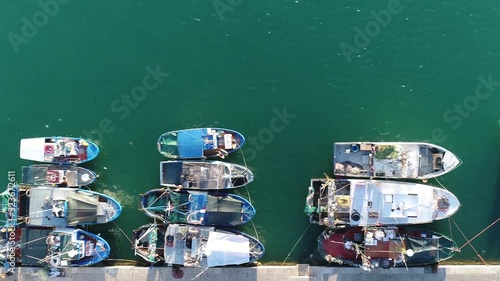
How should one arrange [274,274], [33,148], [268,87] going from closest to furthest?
[33,148] → [274,274] → [268,87]

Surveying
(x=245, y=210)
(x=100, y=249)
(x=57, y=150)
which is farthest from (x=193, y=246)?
(x=57, y=150)

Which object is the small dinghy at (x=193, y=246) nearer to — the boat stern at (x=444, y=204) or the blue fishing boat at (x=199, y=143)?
the blue fishing boat at (x=199, y=143)

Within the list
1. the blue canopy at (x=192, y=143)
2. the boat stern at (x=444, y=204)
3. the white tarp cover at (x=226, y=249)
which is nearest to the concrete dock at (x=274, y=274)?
the white tarp cover at (x=226, y=249)

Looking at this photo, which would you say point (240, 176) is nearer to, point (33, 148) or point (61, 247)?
point (61, 247)

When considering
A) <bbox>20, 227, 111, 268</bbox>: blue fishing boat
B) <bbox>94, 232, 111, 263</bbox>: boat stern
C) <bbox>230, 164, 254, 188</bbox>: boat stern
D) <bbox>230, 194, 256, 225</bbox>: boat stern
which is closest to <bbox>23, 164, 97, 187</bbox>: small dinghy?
<bbox>20, 227, 111, 268</bbox>: blue fishing boat

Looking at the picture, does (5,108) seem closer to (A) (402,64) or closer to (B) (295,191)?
(B) (295,191)
